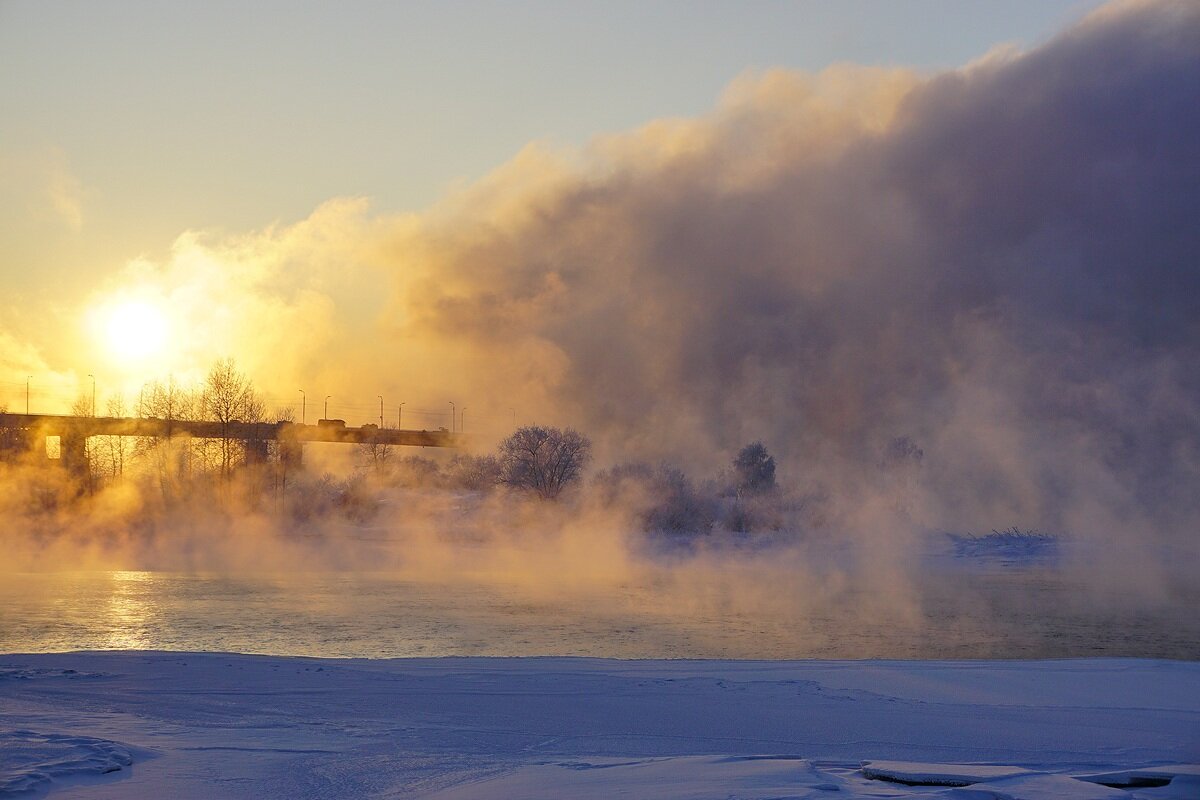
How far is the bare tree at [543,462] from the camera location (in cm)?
5959

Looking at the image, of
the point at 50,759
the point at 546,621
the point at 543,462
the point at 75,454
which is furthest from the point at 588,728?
the point at 75,454

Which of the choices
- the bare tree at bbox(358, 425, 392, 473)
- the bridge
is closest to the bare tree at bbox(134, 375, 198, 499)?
the bridge

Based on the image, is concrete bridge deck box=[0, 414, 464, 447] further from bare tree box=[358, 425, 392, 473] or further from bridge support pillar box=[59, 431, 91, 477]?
bare tree box=[358, 425, 392, 473]

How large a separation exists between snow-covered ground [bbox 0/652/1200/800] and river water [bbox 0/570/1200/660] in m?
3.03

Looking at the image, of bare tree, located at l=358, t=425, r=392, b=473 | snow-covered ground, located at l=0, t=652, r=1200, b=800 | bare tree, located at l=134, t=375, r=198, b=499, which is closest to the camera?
snow-covered ground, located at l=0, t=652, r=1200, b=800

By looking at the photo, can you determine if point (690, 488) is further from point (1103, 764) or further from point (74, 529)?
point (1103, 764)

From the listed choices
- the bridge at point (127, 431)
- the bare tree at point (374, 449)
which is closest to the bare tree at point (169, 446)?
the bridge at point (127, 431)

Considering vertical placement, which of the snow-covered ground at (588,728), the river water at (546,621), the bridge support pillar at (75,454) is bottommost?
the river water at (546,621)

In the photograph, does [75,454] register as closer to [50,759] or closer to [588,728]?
[50,759]

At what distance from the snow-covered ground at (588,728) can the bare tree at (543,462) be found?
46.6m

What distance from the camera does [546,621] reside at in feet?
63.6

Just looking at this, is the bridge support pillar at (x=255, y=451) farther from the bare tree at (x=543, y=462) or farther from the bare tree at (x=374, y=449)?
the bare tree at (x=374, y=449)

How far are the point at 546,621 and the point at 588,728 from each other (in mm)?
10467

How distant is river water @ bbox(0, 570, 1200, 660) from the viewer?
1560 cm
